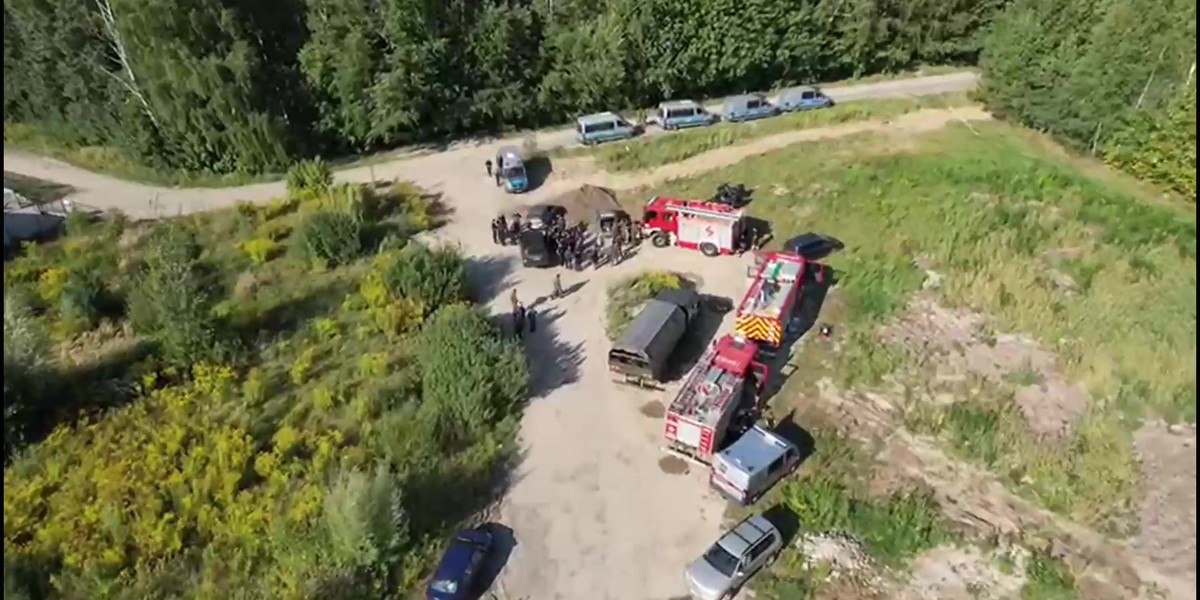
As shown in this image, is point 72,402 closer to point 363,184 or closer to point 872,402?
point 363,184

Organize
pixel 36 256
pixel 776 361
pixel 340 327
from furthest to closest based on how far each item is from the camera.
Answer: pixel 36 256
pixel 340 327
pixel 776 361

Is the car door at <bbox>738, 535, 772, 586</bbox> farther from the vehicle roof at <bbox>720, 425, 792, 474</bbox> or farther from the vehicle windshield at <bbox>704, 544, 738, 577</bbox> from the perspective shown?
the vehicle roof at <bbox>720, 425, 792, 474</bbox>

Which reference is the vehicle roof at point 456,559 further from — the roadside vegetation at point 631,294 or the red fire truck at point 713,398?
the roadside vegetation at point 631,294

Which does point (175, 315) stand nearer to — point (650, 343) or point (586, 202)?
point (650, 343)

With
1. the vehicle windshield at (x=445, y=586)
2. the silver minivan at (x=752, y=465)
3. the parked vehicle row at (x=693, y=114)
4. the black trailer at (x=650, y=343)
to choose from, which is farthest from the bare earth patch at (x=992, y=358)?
the parked vehicle row at (x=693, y=114)

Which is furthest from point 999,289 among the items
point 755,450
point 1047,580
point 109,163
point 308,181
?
point 109,163

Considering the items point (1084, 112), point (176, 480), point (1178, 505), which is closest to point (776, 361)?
point (1178, 505)
